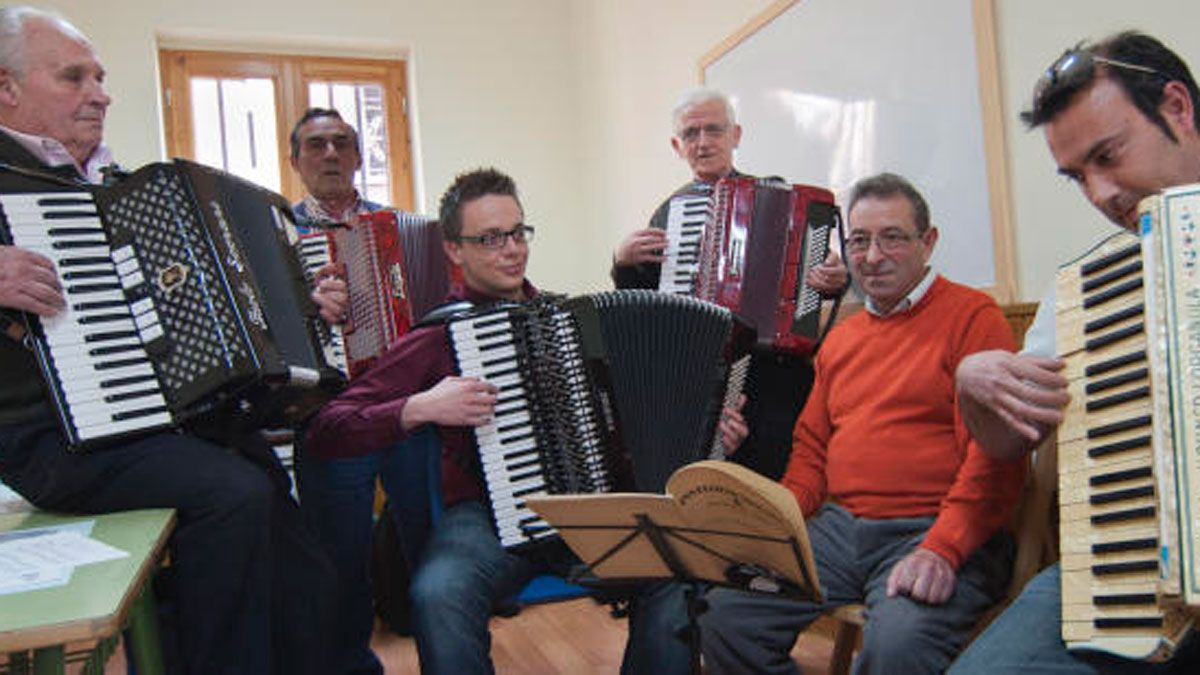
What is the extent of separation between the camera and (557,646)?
105 inches

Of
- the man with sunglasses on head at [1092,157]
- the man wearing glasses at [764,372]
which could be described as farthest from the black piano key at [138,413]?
the man with sunglasses on head at [1092,157]

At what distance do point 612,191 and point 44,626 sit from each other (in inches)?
163

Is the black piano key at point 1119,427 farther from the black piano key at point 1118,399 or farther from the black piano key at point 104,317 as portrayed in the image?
the black piano key at point 104,317

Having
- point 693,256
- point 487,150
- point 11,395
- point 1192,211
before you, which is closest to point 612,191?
point 487,150

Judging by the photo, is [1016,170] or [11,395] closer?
[11,395]

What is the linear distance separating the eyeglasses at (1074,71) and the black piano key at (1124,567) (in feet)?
2.30

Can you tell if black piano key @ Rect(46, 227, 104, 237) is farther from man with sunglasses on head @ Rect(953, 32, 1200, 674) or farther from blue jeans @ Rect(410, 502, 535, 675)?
man with sunglasses on head @ Rect(953, 32, 1200, 674)

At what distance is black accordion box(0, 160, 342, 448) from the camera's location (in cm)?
151

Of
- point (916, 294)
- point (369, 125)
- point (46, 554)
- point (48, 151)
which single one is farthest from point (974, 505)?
point (369, 125)

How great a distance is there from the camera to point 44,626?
95 centimetres

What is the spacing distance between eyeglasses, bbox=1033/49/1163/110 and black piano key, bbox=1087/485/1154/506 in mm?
617

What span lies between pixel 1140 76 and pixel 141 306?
65.9 inches

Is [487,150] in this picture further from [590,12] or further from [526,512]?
[526,512]

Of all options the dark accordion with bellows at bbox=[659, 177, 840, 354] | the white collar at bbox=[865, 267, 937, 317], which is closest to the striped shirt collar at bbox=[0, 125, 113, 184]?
the dark accordion with bellows at bbox=[659, 177, 840, 354]
